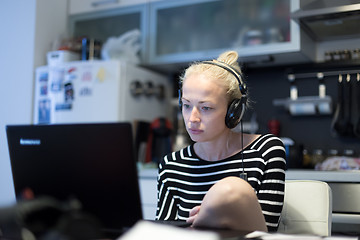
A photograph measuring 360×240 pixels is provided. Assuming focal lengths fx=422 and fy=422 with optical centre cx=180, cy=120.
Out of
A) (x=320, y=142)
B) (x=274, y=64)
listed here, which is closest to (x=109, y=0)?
(x=274, y=64)

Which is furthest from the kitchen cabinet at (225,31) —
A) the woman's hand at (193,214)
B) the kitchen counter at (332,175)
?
the woman's hand at (193,214)

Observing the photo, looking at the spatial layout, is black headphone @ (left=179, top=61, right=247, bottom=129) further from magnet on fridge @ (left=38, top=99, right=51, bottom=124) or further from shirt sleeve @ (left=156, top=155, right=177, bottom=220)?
magnet on fridge @ (left=38, top=99, right=51, bottom=124)

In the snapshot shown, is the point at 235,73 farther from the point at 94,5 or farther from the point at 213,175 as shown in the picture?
the point at 94,5

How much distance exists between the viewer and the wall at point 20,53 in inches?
107

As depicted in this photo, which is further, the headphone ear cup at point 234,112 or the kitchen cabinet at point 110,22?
the kitchen cabinet at point 110,22

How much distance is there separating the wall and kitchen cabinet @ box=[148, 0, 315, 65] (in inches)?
28.9

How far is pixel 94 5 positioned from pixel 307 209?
224 centimetres

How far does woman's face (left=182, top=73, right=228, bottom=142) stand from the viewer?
1.15m

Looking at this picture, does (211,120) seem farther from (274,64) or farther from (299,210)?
(274,64)

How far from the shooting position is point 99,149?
70 cm

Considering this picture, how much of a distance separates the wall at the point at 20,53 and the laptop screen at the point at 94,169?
81.7 inches

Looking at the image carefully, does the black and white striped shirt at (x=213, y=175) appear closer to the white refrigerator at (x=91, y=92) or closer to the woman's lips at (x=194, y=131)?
the woman's lips at (x=194, y=131)

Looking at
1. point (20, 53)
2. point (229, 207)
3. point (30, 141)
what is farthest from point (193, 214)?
point (20, 53)

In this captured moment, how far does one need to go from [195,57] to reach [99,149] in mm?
1965
